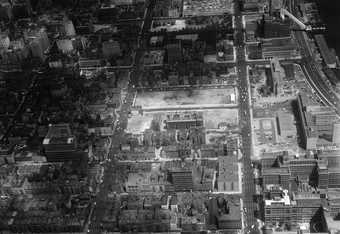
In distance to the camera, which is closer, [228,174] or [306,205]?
[306,205]

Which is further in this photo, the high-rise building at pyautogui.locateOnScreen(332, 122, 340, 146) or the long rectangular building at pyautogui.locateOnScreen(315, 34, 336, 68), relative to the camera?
the long rectangular building at pyautogui.locateOnScreen(315, 34, 336, 68)

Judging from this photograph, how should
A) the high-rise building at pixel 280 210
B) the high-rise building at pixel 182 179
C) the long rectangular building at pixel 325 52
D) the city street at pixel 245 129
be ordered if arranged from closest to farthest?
the high-rise building at pixel 280 210
the city street at pixel 245 129
the high-rise building at pixel 182 179
the long rectangular building at pixel 325 52

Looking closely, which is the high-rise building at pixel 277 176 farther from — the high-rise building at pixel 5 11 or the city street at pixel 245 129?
the high-rise building at pixel 5 11

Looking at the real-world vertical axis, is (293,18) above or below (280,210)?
above

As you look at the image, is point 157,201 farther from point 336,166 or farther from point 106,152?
point 336,166

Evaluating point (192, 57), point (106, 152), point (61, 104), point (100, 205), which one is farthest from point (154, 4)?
point (100, 205)

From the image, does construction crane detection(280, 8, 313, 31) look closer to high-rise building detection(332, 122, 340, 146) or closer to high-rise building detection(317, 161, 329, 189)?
high-rise building detection(332, 122, 340, 146)

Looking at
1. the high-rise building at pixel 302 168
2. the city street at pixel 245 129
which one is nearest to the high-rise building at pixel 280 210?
the city street at pixel 245 129

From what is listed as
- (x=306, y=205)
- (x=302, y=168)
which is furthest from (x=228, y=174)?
(x=306, y=205)

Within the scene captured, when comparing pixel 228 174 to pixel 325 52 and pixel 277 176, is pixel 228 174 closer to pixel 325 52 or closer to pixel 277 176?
pixel 277 176

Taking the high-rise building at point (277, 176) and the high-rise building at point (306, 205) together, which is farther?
the high-rise building at point (277, 176)

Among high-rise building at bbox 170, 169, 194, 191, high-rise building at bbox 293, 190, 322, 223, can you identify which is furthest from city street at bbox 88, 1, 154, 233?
high-rise building at bbox 293, 190, 322, 223
